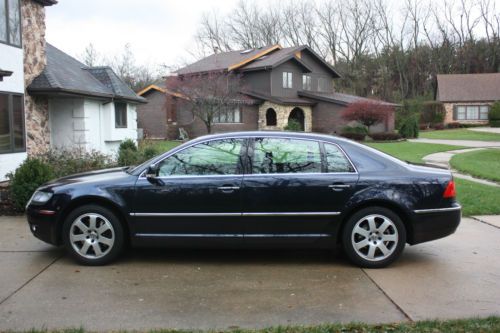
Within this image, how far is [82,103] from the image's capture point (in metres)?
14.9

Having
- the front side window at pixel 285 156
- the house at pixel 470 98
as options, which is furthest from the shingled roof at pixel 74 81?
the house at pixel 470 98

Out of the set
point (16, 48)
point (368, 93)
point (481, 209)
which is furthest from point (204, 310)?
point (368, 93)

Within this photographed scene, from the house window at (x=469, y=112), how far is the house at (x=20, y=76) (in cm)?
4605

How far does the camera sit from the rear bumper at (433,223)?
5383mm

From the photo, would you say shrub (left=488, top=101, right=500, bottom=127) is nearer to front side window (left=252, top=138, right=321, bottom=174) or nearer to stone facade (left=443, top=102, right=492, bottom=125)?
stone facade (left=443, top=102, right=492, bottom=125)

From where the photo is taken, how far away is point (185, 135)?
3359 cm

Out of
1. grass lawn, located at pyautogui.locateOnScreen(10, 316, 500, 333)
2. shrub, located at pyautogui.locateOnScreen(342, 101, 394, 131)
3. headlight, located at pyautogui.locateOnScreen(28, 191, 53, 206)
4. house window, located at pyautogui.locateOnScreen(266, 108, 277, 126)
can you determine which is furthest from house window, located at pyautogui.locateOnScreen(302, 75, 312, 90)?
grass lawn, located at pyautogui.locateOnScreen(10, 316, 500, 333)

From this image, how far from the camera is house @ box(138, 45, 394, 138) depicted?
34.0 meters

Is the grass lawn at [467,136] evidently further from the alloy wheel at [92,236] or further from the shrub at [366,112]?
the alloy wheel at [92,236]

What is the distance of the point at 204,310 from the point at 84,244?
1.98m

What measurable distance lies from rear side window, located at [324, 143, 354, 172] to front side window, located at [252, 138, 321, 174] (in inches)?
4.2

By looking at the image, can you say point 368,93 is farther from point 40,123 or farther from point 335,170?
point 335,170

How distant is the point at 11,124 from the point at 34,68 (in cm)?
228

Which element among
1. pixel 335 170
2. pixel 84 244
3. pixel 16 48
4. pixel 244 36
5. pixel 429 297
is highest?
pixel 244 36
